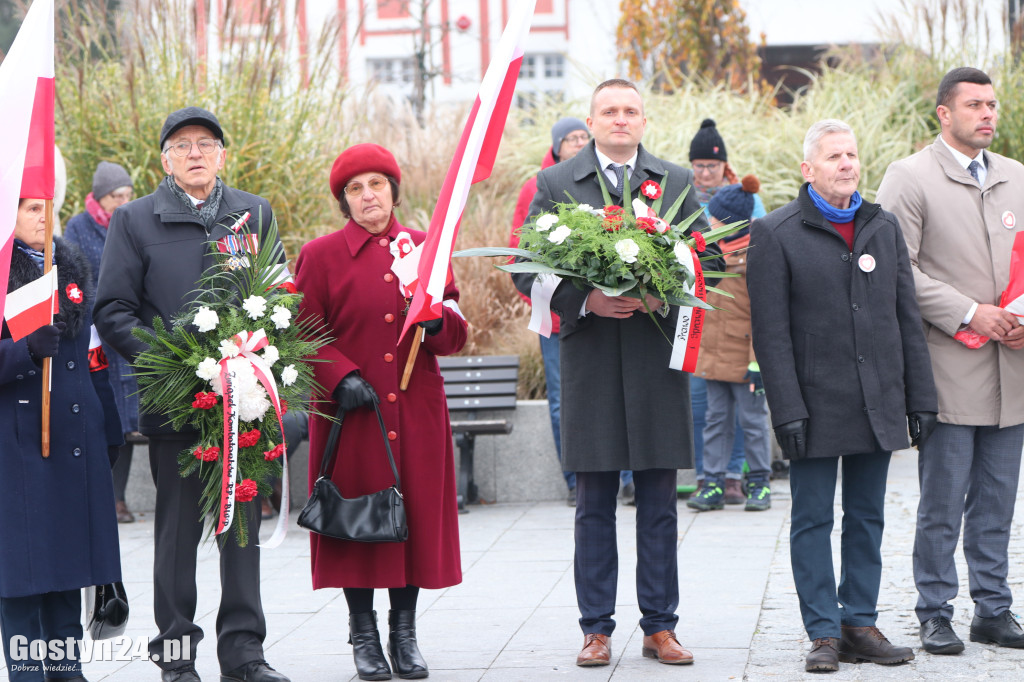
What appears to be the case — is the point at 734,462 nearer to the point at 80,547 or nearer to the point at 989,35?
the point at 80,547

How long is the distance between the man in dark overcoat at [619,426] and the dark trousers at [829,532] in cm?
47

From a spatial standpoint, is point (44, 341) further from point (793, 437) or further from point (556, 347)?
point (556, 347)

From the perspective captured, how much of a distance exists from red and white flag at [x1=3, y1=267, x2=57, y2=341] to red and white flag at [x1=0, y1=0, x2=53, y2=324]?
0.15 meters

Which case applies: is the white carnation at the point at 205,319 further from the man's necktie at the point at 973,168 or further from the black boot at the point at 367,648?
the man's necktie at the point at 973,168

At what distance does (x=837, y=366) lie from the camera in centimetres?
485

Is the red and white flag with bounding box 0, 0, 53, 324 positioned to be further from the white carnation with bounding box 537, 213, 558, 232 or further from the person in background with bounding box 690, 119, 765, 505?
the person in background with bounding box 690, 119, 765, 505

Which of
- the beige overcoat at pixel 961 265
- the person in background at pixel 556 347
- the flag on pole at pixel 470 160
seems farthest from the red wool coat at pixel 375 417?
the person in background at pixel 556 347

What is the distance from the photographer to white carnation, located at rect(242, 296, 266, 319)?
465cm

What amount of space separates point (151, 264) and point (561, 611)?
2.48m

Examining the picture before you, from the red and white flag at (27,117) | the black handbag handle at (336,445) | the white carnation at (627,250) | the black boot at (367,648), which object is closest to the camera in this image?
the red and white flag at (27,117)

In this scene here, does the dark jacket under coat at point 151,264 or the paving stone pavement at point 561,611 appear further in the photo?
the paving stone pavement at point 561,611

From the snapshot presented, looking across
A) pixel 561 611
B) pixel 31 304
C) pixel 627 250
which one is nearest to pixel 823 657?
pixel 561 611

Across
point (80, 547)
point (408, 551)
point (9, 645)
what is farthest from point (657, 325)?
point (9, 645)

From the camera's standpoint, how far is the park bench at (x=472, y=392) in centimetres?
865
